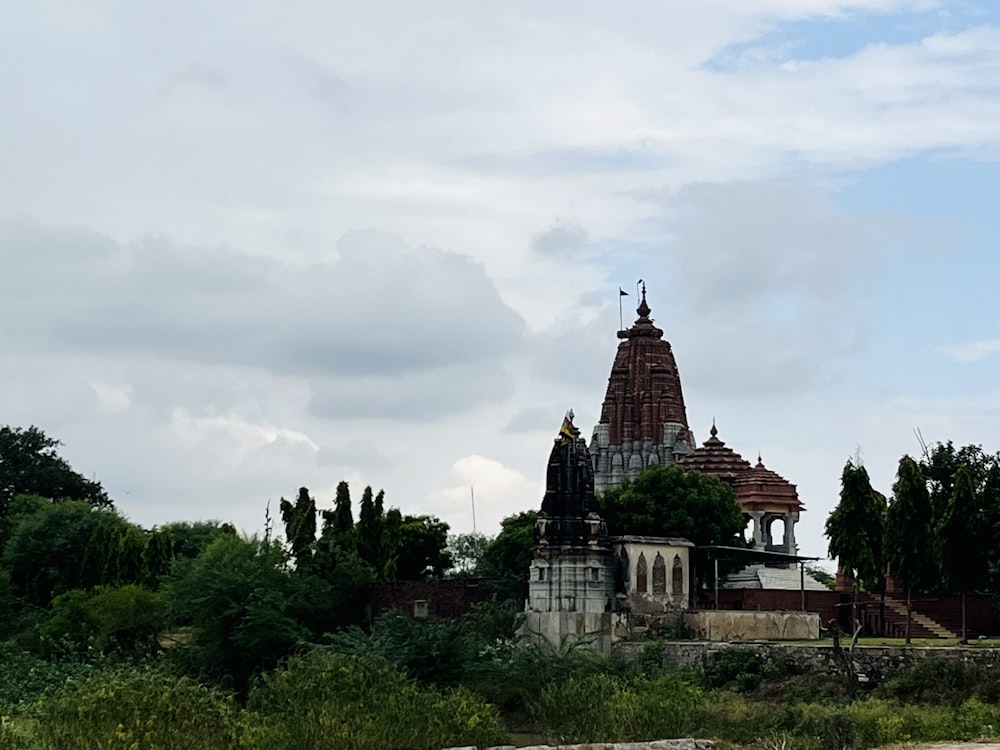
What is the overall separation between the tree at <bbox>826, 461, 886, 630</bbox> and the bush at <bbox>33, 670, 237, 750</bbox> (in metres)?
21.4

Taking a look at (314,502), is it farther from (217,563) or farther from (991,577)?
(991,577)

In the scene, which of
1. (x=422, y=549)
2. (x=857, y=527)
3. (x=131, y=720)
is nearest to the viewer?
(x=131, y=720)

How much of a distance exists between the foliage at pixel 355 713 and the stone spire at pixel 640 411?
134 feet

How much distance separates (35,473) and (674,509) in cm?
3841

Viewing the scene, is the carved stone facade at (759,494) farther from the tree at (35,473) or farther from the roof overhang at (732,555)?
the tree at (35,473)

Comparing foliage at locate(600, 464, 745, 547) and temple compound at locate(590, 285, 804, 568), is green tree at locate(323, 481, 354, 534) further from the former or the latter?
temple compound at locate(590, 285, 804, 568)

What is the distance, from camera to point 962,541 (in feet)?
124

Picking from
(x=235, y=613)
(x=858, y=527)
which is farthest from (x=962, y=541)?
(x=235, y=613)

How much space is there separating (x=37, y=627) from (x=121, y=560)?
6605mm

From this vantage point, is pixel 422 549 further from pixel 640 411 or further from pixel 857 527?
pixel 857 527

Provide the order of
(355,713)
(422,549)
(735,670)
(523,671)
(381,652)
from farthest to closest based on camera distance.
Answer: (422,549)
(381,652)
(523,671)
(735,670)
(355,713)

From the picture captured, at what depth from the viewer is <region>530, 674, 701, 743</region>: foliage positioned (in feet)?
99.3

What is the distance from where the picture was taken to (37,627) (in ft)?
170

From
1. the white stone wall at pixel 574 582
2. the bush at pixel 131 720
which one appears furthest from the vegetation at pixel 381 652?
the white stone wall at pixel 574 582
